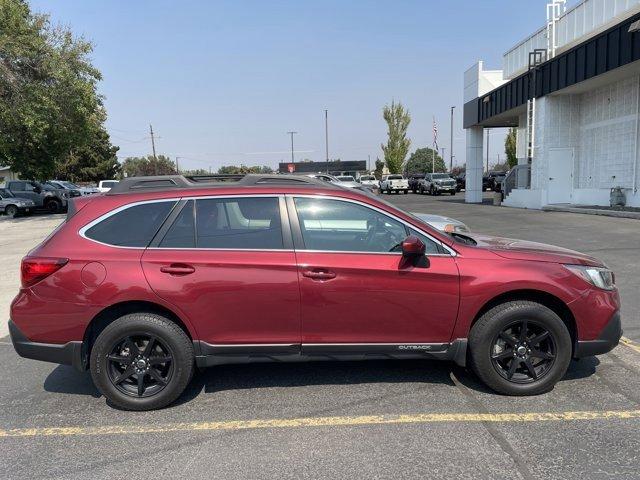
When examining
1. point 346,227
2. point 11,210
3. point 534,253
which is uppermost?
point 346,227

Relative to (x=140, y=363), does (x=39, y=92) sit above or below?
above

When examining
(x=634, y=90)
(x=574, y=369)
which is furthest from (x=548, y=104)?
(x=574, y=369)

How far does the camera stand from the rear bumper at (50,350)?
4020mm

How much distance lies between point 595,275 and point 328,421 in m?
2.40

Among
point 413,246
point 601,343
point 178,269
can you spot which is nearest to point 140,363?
point 178,269

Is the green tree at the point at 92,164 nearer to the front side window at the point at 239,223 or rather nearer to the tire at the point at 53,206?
the tire at the point at 53,206

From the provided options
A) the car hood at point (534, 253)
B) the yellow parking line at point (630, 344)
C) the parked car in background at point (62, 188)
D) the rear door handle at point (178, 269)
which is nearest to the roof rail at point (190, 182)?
the rear door handle at point (178, 269)

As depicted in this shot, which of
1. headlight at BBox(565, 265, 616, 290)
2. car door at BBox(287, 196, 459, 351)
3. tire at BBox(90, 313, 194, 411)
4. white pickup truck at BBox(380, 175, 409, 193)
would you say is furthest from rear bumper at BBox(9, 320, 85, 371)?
white pickup truck at BBox(380, 175, 409, 193)

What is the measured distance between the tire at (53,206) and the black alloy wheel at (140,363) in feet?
92.4

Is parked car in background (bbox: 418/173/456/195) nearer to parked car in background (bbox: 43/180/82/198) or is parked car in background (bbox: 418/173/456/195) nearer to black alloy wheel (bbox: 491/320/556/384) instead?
parked car in background (bbox: 43/180/82/198)

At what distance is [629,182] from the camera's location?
18.9 metres

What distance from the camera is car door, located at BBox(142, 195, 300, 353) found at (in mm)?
3971

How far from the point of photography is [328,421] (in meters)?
3.82

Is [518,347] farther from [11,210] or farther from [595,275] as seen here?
[11,210]
